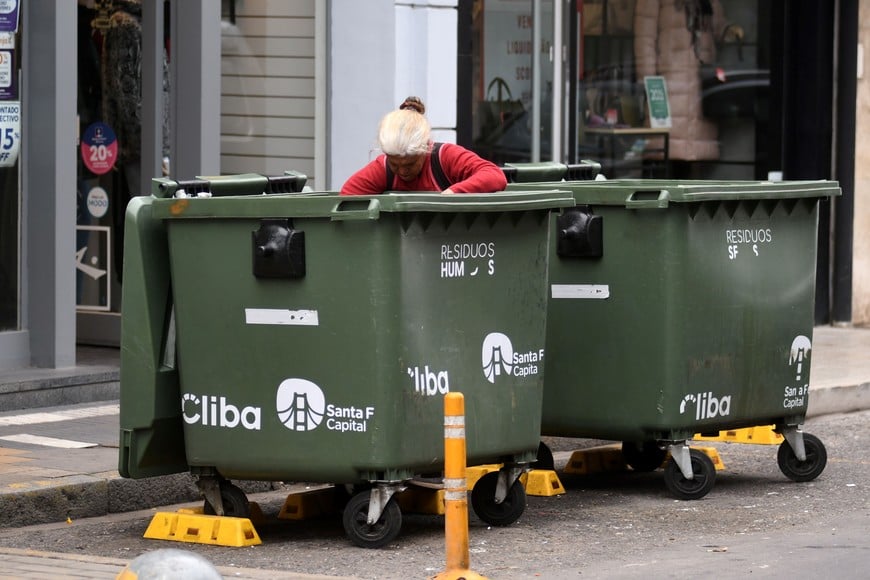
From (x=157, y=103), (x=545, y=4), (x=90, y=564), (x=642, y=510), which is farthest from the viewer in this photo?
(x=545, y=4)

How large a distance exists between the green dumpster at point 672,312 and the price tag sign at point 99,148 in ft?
14.0

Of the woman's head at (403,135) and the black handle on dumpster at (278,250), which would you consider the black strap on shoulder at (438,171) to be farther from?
the black handle on dumpster at (278,250)

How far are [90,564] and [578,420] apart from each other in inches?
101

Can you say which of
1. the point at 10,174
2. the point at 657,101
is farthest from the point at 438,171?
the point at 657,101

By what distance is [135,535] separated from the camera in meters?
7.19

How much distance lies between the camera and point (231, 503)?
720cm

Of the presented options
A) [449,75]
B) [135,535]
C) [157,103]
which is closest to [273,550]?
[135,535]

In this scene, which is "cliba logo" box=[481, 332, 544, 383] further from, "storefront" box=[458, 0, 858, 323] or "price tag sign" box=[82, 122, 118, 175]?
"storefront" box=[458, 0, 858, 323]

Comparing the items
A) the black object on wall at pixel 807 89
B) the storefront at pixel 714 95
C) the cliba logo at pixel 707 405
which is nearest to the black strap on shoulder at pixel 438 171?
the cliba logo at pixel 707 405

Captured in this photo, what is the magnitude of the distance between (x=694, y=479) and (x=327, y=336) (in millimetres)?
2121

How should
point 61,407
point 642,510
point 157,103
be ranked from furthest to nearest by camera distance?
point 157,103 → point 61,407 → point 642,510

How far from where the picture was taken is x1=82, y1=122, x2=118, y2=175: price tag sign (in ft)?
37.9

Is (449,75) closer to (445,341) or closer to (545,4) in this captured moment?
(545,4)

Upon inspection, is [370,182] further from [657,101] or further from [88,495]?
[657,101]
